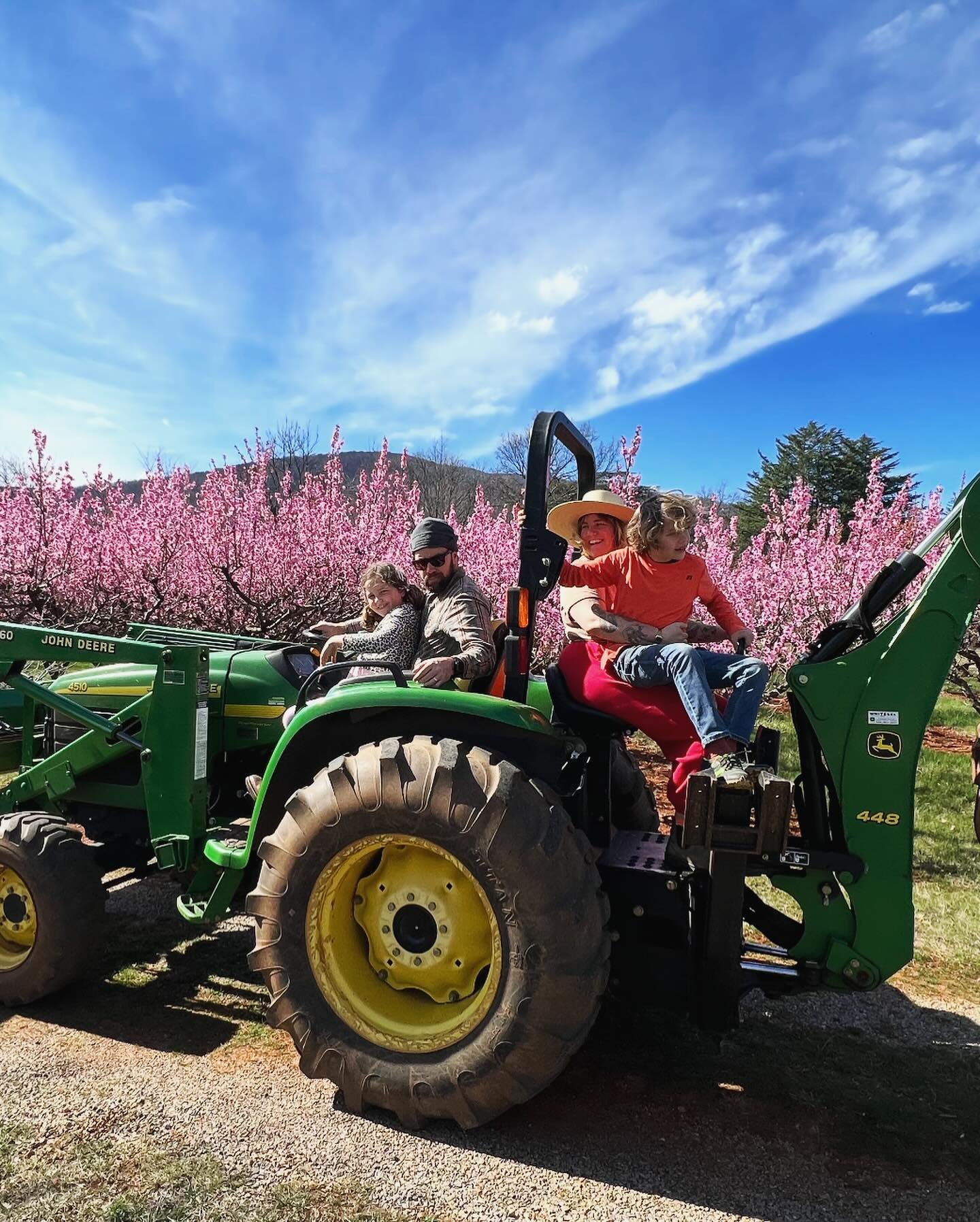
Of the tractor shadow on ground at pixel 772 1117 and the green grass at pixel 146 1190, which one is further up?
the tractor shadow on ground at pixel 772 1117

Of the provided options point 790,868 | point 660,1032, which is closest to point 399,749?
point 790,868

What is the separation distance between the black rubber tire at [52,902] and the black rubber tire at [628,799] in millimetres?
2178

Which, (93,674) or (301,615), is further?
(301,615)

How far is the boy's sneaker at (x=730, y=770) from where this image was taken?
2.47m

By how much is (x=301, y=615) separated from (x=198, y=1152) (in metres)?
8.58

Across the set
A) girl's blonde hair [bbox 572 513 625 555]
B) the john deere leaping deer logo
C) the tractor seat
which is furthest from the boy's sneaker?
girl's blonde hair [bbox 572 513 625 555]

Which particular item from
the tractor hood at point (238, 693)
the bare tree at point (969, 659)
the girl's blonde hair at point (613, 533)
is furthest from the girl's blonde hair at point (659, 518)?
the bare tree at point (969, 659)

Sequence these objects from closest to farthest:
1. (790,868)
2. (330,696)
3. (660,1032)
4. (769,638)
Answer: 1. (790,868)
2. (330,696)
3. (660,1032)
4. (769,638)

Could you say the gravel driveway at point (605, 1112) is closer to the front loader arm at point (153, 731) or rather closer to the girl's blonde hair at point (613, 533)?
the front loader arm at point (153, 731)

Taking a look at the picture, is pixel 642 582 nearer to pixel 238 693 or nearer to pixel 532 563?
pixel 532 563

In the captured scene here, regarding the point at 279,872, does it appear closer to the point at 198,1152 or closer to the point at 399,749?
the point at 399,749

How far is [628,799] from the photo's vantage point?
371 centimetres

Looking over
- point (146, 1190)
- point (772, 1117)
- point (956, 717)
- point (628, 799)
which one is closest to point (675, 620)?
point (628, 799)

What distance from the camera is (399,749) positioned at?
2.61m
